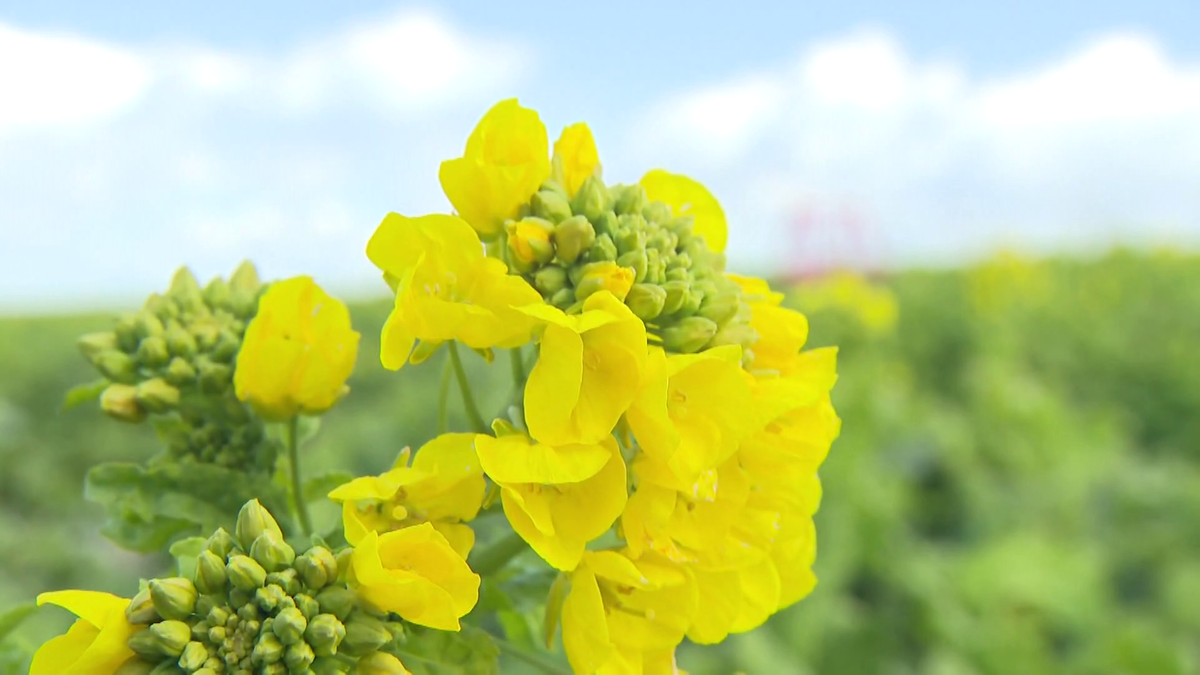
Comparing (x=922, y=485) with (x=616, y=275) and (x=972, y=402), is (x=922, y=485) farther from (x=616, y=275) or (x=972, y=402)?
(x=616, y=275)

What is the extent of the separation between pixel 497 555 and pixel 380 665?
26cm

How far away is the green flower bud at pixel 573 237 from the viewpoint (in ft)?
3.83

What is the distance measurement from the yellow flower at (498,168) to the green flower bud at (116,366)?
541 millimetres

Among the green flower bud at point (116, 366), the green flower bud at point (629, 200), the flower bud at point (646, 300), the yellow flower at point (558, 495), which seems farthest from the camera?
the green flower bud at point (116, 366)

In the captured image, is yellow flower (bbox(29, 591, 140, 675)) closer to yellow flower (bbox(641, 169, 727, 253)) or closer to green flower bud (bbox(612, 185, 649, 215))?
green flower bud (bbox(612, 185, 649, 215))

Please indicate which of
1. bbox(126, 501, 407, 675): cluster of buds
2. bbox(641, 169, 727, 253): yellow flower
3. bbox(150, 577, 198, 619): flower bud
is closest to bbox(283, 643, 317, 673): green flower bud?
bbox(126, 501, 407, 675): cluster of buds

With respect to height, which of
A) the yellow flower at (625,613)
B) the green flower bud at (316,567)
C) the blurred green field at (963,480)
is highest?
the green flower bud at (316,567)

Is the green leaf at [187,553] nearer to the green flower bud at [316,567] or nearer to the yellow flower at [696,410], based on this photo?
the green flower bud at [316,567]

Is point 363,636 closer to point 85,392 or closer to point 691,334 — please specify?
point 691,334

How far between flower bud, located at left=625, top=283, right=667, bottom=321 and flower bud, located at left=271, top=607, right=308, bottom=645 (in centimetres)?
49

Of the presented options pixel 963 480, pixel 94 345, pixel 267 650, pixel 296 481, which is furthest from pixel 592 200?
pixel 963 480

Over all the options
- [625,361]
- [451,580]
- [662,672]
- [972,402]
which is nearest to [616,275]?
[625,361]

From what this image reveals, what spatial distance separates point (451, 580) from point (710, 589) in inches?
13.9

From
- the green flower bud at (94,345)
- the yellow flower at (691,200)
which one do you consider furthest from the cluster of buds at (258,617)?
the yellow flower at (691,200)
